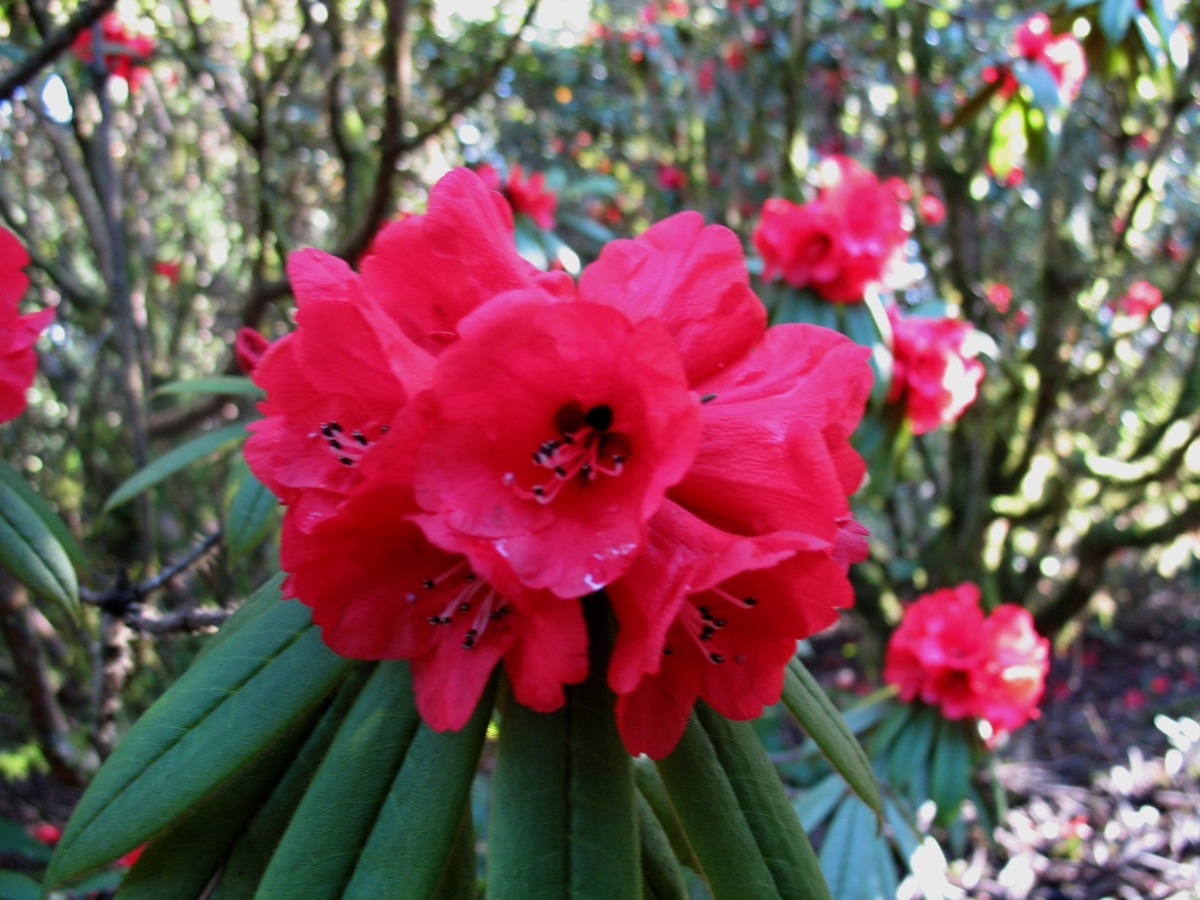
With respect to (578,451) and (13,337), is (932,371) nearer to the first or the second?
(578,451)

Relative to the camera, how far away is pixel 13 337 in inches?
32.3

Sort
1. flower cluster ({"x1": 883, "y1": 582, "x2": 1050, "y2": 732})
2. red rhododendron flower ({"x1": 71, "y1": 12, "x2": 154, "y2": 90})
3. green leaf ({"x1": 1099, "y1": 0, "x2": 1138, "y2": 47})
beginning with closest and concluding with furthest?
flower cluster ({"x1": 883, "y1": 582, "x2": 1050, "y2": 732})
green leaf ({"x1": 1099, "y1": 0, "x2": 1138, "y2": 47})
red rhododendron flower ({"x1": 71, "y1": 12, "x2": 154, "y2": 90})

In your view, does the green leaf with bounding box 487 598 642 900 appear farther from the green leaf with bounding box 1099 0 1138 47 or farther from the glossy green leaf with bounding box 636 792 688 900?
the green leaf with bounding box 1099 0 1138 47

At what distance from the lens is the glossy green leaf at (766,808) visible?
2.13ft

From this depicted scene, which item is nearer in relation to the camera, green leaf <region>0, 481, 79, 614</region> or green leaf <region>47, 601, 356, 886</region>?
green leaf <region>47, 601, 356, 886</region>

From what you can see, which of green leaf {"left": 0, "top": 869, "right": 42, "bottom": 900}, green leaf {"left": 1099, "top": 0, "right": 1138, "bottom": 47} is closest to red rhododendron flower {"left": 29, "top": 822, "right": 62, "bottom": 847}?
green leaf {"left": 0, "top": 869, "right": 42, "bottom": 900}

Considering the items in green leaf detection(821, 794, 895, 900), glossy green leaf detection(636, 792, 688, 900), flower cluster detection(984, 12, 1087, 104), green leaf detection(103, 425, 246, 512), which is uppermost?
green leaf detection(103, 425, 246, 512)

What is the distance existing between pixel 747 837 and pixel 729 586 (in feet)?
0.65

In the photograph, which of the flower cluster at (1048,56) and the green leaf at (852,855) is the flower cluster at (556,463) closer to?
the green leaf at (852,855)

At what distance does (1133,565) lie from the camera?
5207 mm

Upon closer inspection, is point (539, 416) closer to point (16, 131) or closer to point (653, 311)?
point (653, 311)

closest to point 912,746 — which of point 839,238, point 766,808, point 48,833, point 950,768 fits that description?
point 950,768

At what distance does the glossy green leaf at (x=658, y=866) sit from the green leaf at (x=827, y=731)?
0.59 ft

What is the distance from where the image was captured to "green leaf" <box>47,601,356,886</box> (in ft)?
2.03
